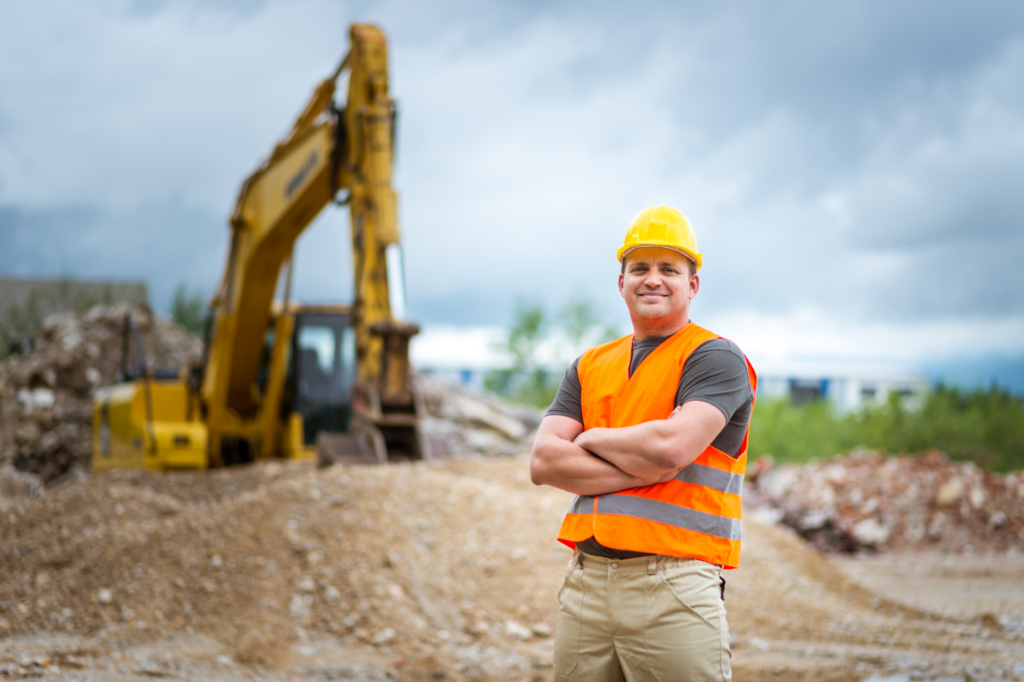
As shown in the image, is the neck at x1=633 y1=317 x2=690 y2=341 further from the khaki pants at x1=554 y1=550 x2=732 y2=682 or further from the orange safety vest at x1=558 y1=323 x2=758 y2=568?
the khaki pants at x1=554 y1=550 x2=732 y2=682

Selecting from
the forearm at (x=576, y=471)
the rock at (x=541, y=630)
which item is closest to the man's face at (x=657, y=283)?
the forearm at (x=576, y=471)

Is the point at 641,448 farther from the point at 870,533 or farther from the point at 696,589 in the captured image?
the point at 870,533

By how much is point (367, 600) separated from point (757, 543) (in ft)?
11.9

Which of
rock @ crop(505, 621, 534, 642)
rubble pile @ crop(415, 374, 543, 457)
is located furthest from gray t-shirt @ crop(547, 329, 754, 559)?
rubble pile @ crop(415, 374, 543, 457)

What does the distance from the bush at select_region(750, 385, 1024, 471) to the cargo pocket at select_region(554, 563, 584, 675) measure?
495 inches

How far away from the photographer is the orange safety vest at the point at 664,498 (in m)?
2.19

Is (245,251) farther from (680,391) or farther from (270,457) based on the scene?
(680,391)

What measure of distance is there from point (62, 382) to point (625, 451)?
15.3 metres

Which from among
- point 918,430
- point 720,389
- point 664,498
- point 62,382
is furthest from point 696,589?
point 62,382

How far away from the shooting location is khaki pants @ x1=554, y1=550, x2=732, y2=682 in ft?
7.04

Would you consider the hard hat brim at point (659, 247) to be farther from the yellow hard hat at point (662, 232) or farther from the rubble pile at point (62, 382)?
the rubble pile at point (62, 382)

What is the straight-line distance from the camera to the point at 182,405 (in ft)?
33.2

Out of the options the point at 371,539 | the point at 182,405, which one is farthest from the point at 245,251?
the point at 371,539

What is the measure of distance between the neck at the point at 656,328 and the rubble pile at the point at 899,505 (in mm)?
9253
